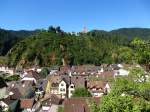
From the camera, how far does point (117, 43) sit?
444 feet

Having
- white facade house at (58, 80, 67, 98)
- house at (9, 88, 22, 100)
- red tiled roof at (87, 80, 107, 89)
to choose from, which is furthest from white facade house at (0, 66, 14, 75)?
house at (9, 88, 22, 100)

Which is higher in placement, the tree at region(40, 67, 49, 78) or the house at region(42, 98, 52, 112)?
the tree at region(40, 67, 49, 78)

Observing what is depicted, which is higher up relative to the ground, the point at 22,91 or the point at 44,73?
the point at 44,73

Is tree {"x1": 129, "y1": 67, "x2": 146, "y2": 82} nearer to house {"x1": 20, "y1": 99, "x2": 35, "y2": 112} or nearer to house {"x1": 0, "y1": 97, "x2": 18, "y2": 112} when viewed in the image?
house {"x1": 0, "y1": 97, "x2": 18, "y2": 112}

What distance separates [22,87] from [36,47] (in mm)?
68270

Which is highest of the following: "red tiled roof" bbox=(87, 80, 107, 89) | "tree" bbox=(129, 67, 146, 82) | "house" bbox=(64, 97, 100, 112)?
"tree" bbox=(129, 67, 146, 82)

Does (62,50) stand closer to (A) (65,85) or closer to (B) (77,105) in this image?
(A) (65,85)

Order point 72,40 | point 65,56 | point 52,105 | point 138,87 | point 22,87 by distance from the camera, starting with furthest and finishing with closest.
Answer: point 72,40 < point 65,56 < point 22,87 < point 52,105 < point 138,87

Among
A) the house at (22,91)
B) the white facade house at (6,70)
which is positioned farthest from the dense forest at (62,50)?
the house at (22,91)

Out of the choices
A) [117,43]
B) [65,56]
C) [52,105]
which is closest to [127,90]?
[52,105]

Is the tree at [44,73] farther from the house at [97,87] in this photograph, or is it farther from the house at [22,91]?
the house at [97,87]

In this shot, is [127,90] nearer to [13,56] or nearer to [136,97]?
[136,97]

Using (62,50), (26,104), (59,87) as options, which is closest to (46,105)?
(26,104)

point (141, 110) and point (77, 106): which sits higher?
point (141, 110)
